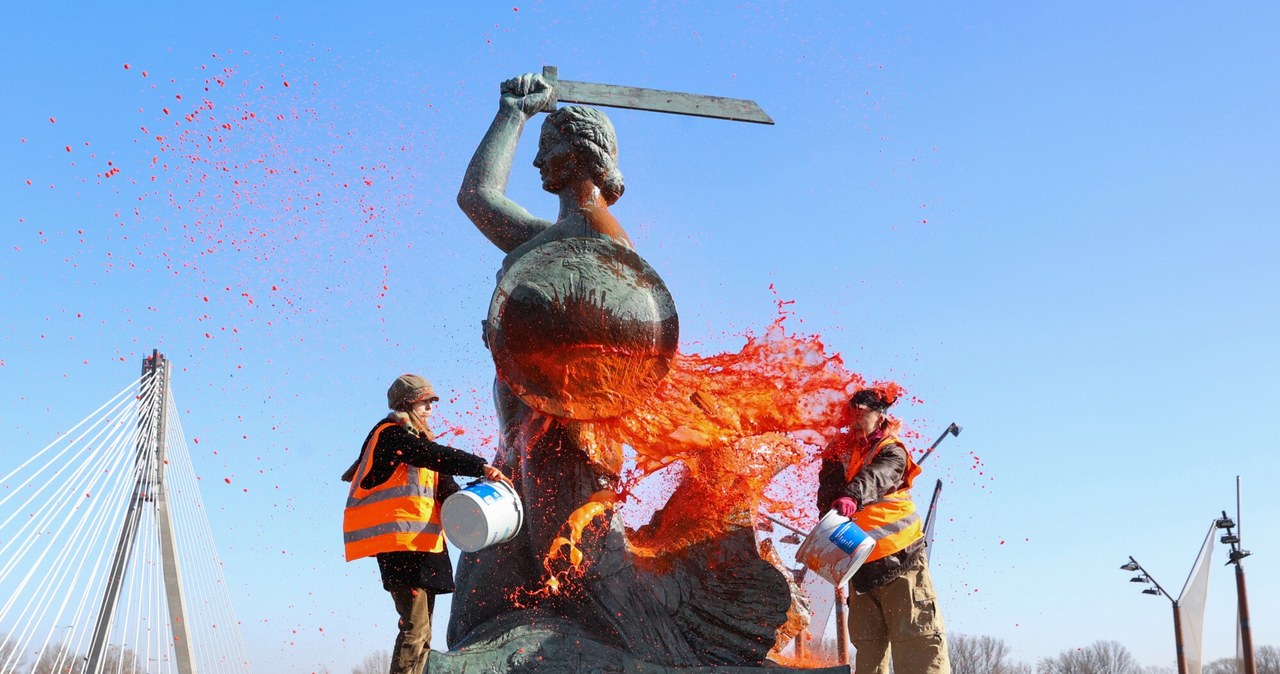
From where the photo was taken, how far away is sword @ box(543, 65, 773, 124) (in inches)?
287

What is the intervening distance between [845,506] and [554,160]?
8.69 feet

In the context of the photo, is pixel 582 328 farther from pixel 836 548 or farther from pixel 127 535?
pixel 127 535

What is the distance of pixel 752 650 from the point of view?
594 centimetres

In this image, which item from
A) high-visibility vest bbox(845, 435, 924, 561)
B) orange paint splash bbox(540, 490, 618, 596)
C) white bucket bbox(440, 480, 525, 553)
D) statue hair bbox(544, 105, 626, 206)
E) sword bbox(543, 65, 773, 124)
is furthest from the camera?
sword bbox(543, 65, 773, 124)

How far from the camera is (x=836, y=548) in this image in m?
5.28

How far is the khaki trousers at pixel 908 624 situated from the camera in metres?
5.84

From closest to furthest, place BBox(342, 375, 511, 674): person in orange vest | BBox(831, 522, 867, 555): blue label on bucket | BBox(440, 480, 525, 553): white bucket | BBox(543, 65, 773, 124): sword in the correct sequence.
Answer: BBox(440, 480, 525, 553): white bucket < BBox(831, 522, 867, 555): blue label on bucket < BBox(342, 375, 511, 674): person in orange vest < BBox(543, 65, 773, 124): sword

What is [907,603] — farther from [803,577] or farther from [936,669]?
[803,577]

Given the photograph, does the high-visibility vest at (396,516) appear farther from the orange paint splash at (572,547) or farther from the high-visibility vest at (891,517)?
the high-visibility vest at (891,517)

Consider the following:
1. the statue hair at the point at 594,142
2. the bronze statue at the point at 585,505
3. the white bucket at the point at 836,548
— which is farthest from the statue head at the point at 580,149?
the white bucket at the point at 836,548

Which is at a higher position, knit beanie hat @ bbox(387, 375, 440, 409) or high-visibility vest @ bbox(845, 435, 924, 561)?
knit beanie hat @ bbox(387, 375, 440, 409)

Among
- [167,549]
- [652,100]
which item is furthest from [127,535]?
[652,100]

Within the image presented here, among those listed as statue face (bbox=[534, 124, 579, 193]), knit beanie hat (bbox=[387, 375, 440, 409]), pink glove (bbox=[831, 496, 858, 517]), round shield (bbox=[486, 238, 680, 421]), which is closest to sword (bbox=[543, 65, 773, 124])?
statue face (bbox=[534, 124, 579, 193])

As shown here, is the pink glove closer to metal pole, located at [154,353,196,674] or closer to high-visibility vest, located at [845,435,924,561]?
high-visibility vest, located at [845,435,924,561]
